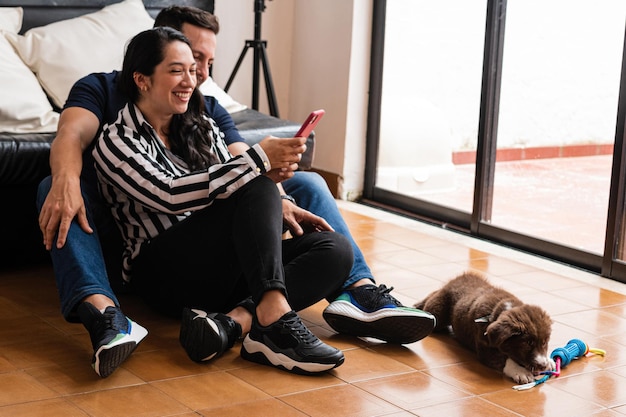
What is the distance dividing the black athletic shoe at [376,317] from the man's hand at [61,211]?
0.70 meters

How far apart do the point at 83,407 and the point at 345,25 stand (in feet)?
9.12

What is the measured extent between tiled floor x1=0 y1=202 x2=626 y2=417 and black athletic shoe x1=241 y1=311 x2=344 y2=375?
0.03 m

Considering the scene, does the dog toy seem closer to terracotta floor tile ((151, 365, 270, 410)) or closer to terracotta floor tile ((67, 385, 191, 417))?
terracotta floor tile ((151, 365, 270, 410))

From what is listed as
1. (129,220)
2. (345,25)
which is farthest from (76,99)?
(345,25)

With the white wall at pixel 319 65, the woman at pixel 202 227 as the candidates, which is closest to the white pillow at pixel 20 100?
the woman at pixel 202 227

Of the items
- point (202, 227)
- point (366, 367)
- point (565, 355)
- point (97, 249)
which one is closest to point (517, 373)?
point (565, 355)

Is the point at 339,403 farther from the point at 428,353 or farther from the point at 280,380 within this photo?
the point at 428,353

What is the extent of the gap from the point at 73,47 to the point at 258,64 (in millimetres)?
1075

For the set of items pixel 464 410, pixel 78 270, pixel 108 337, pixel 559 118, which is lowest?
pixel 464 410

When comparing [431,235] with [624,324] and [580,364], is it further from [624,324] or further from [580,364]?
[580,364]

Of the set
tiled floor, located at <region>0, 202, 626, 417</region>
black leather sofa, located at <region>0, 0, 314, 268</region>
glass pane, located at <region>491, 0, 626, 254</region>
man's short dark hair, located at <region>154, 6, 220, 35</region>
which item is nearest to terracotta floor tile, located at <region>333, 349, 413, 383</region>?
tiled floor, located at <region>0, 202, 626, 417</region>

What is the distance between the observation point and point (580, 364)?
250cm

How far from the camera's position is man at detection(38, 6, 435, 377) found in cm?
230

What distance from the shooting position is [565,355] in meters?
2.47
